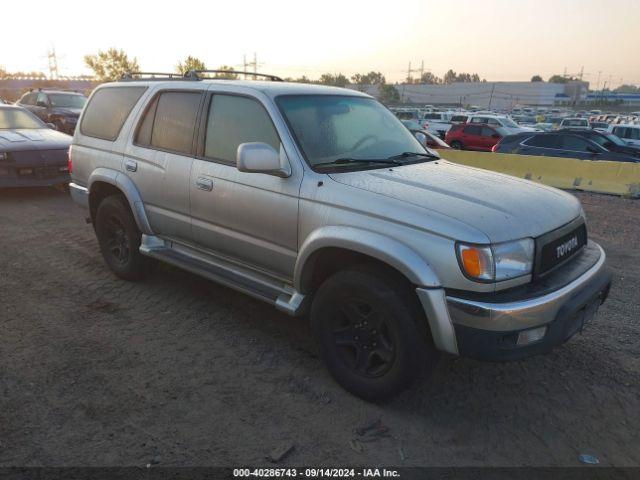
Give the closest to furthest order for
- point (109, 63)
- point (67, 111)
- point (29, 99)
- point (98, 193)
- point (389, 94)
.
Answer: point (98, 193)
point (67, 111)
point (29, 99)
point (109, 63)
point (389, 94)

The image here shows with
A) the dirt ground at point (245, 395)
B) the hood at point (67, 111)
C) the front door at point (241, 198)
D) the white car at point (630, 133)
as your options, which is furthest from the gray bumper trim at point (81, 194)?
the white car at point (630, 133)

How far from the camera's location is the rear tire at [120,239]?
4750mm

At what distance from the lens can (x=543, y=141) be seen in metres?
13.6

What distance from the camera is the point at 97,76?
54812 millimetres

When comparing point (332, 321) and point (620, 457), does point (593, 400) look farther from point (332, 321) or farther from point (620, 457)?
point (332, 321)

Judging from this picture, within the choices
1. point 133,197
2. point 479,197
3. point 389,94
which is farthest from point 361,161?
point 389,94

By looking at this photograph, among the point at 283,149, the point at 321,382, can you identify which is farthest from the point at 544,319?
the point at 283,149

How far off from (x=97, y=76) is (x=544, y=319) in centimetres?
6024

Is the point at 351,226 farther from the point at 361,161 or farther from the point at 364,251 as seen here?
the point at 361,161

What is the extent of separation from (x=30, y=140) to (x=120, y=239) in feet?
17.2

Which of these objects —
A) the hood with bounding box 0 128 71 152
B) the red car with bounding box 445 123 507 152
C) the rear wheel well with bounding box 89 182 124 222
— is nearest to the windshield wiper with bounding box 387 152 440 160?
the rear wheel well with bounding box 89 182 124 222

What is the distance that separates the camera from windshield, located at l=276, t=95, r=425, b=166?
353 centimetres

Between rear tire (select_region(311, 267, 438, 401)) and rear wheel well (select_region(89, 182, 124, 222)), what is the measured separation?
2674mm

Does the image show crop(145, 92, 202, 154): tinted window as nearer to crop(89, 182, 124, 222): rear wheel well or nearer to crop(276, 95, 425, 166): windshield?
crop(89, 182, 124, 222): rear wheel well
